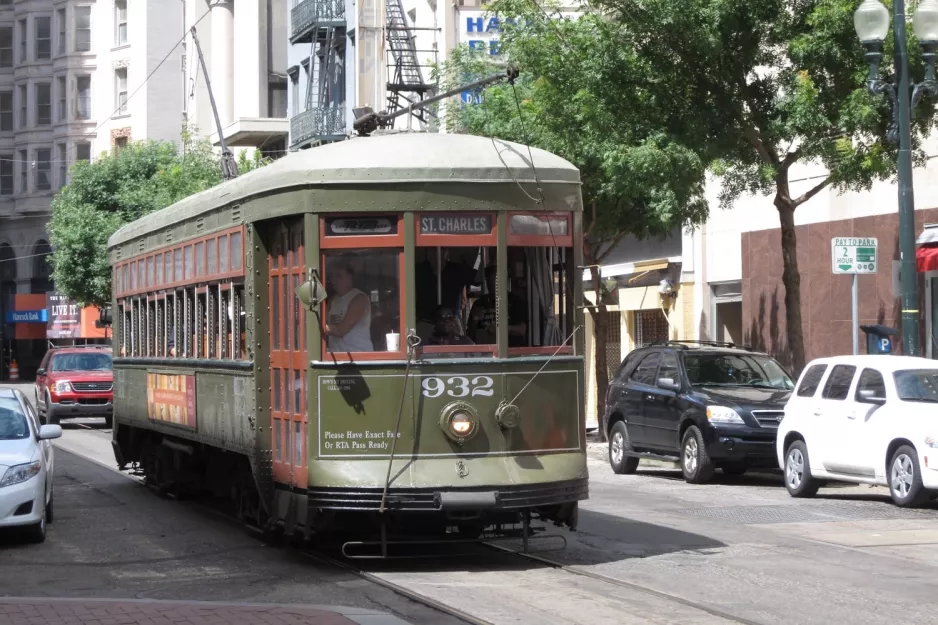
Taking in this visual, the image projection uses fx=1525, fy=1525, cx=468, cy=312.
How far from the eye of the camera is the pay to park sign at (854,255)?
19250 millimetres

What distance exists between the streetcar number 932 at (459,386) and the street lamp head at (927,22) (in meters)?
9.10

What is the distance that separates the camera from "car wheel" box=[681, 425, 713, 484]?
19.2 metres

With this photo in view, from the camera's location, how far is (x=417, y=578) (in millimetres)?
11055

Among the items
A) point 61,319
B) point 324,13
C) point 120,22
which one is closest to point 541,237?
point 324,13

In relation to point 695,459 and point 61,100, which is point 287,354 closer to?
point 695,459

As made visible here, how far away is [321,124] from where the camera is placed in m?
42.2

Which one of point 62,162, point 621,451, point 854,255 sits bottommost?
point 621,451

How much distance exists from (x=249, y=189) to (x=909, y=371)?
311 inches

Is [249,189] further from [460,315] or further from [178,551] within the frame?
[178,551]

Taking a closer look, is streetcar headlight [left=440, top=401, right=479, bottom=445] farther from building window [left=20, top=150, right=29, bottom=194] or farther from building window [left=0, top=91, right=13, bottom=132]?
building window [left=0, top=91, right=13, bottom=132]

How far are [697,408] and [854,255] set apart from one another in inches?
109

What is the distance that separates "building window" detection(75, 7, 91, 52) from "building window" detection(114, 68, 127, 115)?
251cm

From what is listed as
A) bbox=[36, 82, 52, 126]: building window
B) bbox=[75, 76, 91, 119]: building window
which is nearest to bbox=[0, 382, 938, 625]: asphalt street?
bbox=[75, 76, 91, 119]: building window

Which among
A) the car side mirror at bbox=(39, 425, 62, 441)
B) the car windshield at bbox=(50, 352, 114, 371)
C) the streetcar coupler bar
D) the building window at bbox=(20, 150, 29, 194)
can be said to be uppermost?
the building window at bbox=(20, 150, 29, 194)
